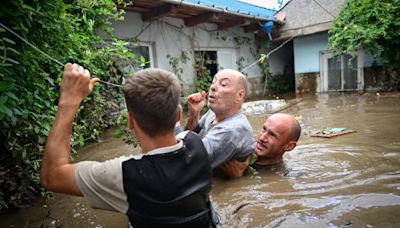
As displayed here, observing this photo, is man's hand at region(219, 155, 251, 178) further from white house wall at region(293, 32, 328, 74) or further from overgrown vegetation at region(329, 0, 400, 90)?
white house wall at region(293, 32, 328, 74)

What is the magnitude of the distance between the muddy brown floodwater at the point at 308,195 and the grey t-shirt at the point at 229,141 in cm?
33

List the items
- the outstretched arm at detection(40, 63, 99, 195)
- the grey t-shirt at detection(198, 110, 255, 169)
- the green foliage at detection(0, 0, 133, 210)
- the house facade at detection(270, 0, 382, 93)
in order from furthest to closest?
1. the house facade at detection(270, 0, 382, 93)
2. the grey t-shirt at detection(198, 110, 255, 169)
3. the green foliage at detection(0, 0, 133, 210)
4. the outstretched arm at detection(40, 63, 99, 195)

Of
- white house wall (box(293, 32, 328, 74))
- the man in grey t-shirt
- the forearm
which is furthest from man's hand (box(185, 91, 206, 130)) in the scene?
white house wall (box(293, 32, 328, 74))

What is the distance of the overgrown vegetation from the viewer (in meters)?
8.91

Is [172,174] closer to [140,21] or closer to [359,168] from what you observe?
[359,168]

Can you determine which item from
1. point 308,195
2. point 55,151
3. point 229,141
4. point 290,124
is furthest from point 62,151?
point 290,124

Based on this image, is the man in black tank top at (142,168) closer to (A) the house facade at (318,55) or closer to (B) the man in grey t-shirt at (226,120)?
(B) the man in grey t-shirt at (226,120)

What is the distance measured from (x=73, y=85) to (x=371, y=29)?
9.90 metres

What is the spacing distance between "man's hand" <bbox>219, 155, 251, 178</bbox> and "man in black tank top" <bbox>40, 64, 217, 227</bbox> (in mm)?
1579

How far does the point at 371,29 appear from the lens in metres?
9.09

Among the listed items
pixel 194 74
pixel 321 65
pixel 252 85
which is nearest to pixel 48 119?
pixel 194 74

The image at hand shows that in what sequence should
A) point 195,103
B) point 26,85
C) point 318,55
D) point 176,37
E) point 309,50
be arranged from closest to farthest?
point 26,85 → point 195,103 → point 176,37 → point 318,55 → point 309,50

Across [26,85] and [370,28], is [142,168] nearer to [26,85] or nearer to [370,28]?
[26,85]

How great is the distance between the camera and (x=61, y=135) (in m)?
1.38
